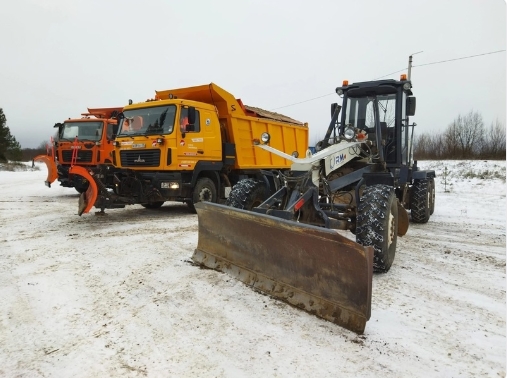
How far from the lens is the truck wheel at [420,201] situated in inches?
305

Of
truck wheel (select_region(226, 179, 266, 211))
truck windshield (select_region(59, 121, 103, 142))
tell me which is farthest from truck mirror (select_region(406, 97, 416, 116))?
truck windshield (select_region(59, 121, 103, 142))

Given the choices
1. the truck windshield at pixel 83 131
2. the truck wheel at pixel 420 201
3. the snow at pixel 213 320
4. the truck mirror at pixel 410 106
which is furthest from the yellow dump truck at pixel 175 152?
the truck windshield at pixel 83 131

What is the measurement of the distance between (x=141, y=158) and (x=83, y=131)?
5.08m

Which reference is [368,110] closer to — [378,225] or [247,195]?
[247,195]

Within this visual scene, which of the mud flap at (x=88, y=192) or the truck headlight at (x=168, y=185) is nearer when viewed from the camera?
the mud flap at (x=88, y=192)

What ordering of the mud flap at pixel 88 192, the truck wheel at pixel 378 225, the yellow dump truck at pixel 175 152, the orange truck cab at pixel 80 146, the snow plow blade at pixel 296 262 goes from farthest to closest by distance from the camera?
1. the orange truck cab at pixel 80 146
2. the yellow dump truck at pixel 175 152
3. the mud flap at pixel 88 192
4. the truck wheel at pixel 378 225
5. the snow plow blade at pixel 296 262

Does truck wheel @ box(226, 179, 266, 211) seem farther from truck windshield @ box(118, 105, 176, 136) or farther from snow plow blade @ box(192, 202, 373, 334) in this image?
truck windshield @ box(118, 105, 176, 136)

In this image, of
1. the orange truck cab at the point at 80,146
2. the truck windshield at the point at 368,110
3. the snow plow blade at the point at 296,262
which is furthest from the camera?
the orange truck cab at the point at 80,146

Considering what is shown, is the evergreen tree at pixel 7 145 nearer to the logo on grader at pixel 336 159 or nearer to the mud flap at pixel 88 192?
the mud flap at pixel 88 192

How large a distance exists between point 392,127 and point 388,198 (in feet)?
8.56

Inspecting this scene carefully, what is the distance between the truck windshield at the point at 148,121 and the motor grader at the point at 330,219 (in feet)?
11.1

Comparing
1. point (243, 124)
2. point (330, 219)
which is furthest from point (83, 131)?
point (330, 219)

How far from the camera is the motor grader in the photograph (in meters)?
3.19

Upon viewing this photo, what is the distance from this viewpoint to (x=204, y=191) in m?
8.96
